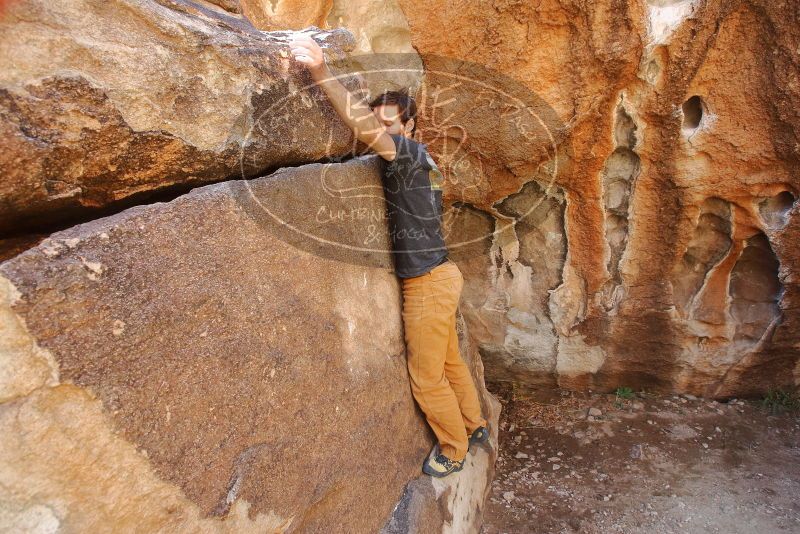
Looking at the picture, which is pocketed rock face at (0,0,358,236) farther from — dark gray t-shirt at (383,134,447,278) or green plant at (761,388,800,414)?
green plant at (761,388,800,414)

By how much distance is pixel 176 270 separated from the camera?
3.43 ft

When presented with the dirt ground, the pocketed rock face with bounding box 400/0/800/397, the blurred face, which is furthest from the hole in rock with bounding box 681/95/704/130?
the dirt ground

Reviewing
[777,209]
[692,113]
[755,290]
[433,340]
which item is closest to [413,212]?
[433,340]

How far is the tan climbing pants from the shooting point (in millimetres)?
1906

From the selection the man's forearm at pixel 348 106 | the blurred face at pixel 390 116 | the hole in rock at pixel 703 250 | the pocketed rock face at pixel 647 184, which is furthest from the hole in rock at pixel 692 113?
the man's forearm at pixel 348 106

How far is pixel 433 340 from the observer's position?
190 centimetres

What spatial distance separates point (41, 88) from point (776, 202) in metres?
2.95

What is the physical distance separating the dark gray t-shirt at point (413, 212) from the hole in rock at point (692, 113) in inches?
51.0

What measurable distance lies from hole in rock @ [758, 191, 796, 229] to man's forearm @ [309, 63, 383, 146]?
2054 millimetres

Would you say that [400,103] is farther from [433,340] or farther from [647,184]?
[647,184]

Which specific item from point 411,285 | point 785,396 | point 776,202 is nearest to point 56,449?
point 411,285

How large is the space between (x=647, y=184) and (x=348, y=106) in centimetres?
172

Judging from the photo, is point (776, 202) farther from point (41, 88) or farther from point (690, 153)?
point (41, 88)

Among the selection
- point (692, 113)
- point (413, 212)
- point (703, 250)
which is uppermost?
point (692, 113)
